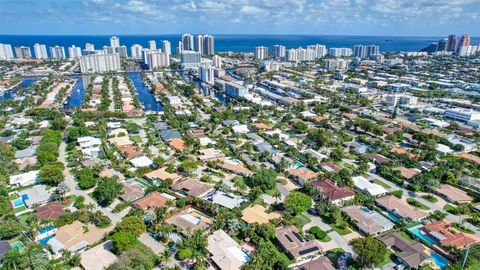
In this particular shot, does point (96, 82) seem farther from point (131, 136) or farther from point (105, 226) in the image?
point (105, 226)

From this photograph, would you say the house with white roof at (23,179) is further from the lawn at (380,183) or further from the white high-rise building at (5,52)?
the white high-rise building at (5,52)

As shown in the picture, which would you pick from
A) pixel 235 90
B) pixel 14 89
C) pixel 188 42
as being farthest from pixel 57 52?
pixel 235 90

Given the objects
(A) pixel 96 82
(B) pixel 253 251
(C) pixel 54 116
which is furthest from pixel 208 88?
(B) pixel 253 251

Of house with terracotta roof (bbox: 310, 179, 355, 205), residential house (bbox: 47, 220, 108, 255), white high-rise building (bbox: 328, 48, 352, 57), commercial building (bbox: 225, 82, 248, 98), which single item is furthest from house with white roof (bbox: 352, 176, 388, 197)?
white high-rise building (bbox: 328, 48, 352, 57)

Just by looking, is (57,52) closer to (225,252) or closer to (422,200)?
(225,252)

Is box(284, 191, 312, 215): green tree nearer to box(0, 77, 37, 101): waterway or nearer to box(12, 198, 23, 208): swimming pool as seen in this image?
box(12, 198, 23, 208): swimming pool

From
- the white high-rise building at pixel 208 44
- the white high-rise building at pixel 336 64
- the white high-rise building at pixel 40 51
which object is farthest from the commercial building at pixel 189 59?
the white high-rise building at pixel 40 51
